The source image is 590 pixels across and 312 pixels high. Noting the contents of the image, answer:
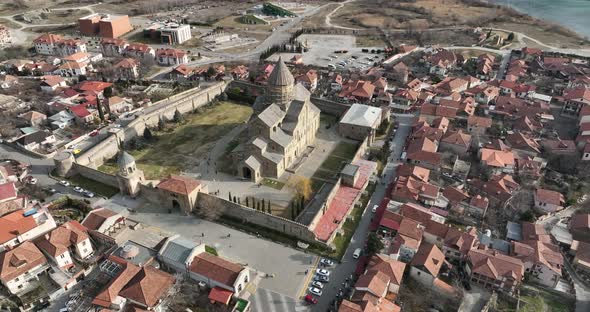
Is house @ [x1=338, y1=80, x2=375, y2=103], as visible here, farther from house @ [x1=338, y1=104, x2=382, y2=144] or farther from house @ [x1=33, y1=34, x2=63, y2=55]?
house @ [x1=33, y1=34, x2=63, y2=55]

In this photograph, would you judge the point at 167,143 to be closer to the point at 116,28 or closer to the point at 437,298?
the point at 437,298

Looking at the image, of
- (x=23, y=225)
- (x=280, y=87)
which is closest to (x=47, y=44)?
(x=280, y=87)

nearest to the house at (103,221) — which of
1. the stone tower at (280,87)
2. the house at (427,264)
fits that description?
the stone tower at (280,87)

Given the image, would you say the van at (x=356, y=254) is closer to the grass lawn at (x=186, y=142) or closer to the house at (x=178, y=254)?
the house at (x=178, y=254)

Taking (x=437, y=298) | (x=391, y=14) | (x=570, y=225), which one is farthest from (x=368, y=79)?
(x=391, y=14)

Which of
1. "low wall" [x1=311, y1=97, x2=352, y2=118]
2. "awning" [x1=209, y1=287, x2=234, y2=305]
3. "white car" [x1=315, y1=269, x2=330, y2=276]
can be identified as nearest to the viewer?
"awning" [x1=209, y1=287, x2=234, y2=305]

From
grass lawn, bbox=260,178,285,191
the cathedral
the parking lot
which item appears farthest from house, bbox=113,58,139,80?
grass lawn, bbox=260,178,285,191
